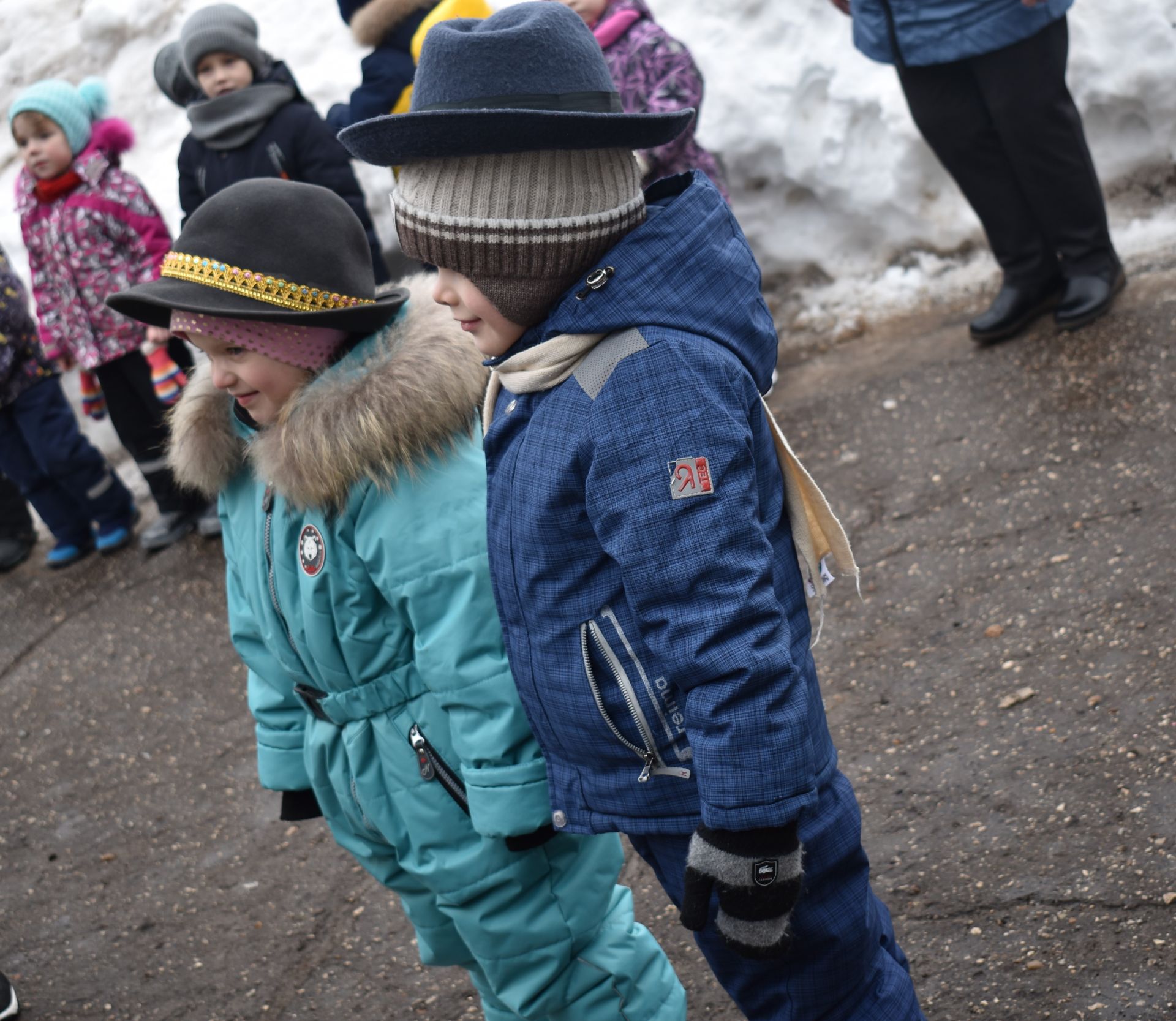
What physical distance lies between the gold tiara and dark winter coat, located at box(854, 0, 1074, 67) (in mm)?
3304

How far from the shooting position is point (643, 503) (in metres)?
1.69

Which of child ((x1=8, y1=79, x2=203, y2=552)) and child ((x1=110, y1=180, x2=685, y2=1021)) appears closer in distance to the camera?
child ((x1=110, y1=180, x2=685, y2=1021))

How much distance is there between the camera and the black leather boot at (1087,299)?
16.3ft

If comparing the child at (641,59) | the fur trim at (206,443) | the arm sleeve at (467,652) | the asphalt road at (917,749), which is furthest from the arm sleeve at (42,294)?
the arm sleeve at (467,652)

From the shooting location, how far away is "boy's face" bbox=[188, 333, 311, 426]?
2.36 meters

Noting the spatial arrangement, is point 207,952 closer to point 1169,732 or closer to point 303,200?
point 303,200

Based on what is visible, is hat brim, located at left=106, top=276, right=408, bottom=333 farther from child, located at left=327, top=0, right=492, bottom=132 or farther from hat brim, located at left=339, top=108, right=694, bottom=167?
child, located at left=327, top=0, right=492, bottom=132

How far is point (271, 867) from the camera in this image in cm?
373

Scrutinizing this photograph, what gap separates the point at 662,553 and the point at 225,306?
102 cm

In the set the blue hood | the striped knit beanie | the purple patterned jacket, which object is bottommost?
the purple patterned jacket

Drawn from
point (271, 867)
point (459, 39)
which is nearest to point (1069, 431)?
point (271, 867)

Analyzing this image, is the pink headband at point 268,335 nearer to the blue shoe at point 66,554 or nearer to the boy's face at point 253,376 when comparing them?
the boy's face at point 253,376

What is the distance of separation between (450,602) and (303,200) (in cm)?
81

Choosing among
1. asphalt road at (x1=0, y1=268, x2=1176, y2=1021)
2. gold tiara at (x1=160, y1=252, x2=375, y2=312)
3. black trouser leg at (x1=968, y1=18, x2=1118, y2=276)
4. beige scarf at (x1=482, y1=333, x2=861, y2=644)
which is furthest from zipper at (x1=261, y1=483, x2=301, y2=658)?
black trouser leg at (x1=968, y1=18, x2=1118, y2=276)
